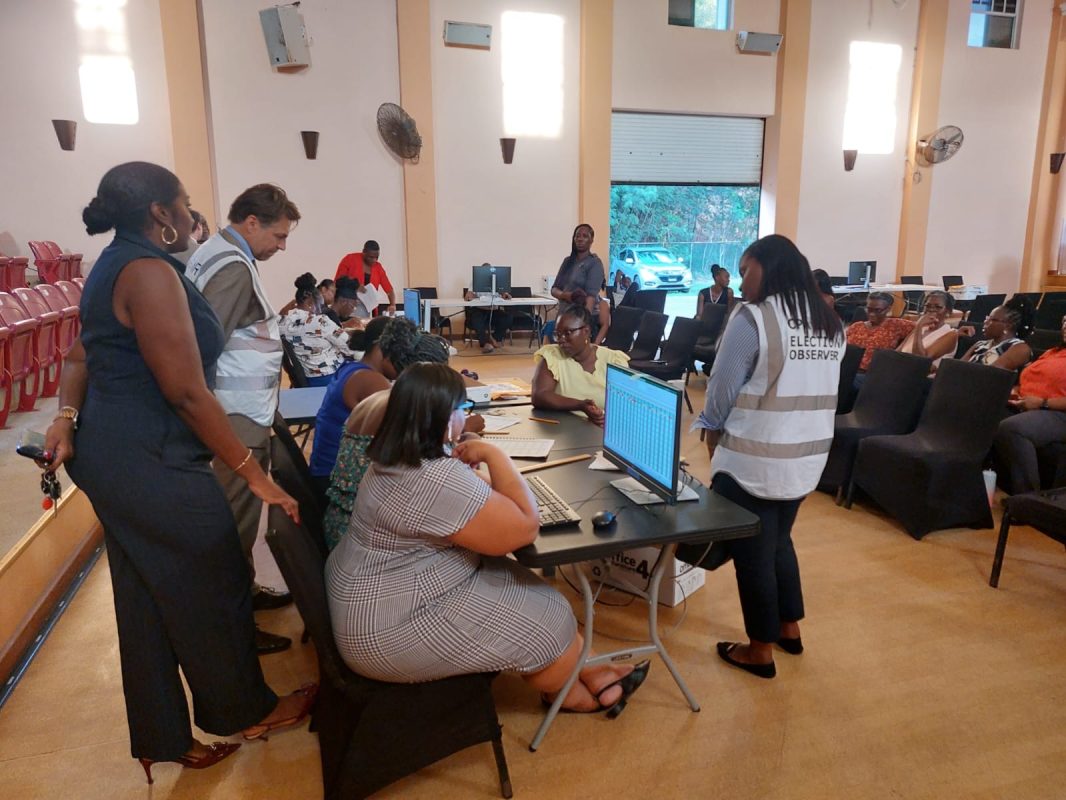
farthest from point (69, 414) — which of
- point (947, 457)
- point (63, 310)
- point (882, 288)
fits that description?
point (882, 288)

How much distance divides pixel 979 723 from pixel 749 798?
80 centimetres

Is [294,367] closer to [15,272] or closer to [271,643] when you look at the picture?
[271,643]

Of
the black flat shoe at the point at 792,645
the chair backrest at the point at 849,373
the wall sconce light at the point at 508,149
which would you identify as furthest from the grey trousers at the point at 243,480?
the wall sconce light at the point at 508,149

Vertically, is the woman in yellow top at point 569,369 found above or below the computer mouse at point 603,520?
above

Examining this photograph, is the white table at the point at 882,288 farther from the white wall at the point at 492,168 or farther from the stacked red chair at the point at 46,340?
the stacked red chair at the point at 46,340

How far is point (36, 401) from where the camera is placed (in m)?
4.43

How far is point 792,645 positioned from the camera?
2.44 m

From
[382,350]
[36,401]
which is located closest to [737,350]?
[382,350]

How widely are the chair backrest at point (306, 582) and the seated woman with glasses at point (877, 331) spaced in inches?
158

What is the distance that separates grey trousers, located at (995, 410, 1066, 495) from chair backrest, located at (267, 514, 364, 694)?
3.40m

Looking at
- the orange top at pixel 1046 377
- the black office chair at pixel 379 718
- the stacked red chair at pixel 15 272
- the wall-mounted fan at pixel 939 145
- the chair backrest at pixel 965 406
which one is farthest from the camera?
the wall-mounted fan at pixel 939 145

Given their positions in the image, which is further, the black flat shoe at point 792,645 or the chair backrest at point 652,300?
the chair backrest at point 652,300

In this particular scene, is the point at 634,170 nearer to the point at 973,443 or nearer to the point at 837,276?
the point at 837,276

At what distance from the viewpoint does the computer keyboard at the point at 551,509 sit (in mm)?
1894
